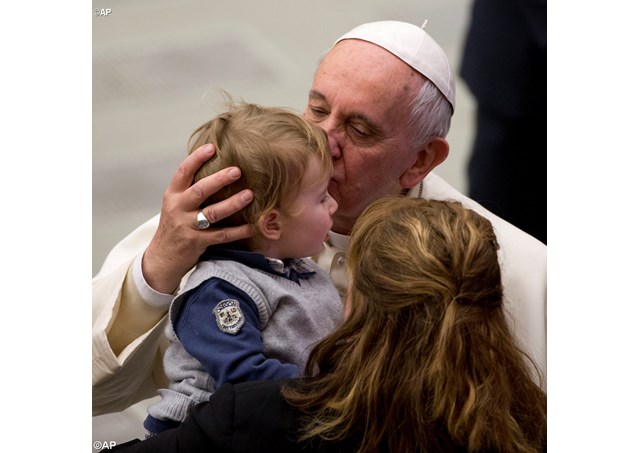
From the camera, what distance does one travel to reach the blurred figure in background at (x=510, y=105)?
86.1 inches

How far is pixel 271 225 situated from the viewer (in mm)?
1981

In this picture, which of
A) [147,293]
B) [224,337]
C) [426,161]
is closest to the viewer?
[224,337]

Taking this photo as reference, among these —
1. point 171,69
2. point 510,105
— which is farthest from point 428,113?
point 171,69

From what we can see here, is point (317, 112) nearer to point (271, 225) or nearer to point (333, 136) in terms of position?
point (333, 136)

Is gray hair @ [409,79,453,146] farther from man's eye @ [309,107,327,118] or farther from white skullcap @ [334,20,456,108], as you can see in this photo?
man's eye @ [309,107,327,118]

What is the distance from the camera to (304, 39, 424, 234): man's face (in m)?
2.36

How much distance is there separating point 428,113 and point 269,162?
71 cm

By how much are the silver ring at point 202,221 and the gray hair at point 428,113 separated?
71 centimetres

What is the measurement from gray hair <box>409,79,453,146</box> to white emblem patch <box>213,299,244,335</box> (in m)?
0.82

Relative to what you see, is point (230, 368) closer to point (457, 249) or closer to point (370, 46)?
point (457, 249)

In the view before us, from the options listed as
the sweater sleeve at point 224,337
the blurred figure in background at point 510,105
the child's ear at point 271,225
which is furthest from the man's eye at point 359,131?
the sweater sleeve at point 224,337

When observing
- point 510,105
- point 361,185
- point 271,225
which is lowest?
point 361,185

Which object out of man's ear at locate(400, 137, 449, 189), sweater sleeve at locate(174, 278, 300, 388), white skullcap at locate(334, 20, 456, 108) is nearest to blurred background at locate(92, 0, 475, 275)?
white skullcap at locate(334, 20, 456, 108)

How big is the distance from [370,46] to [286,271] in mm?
698
